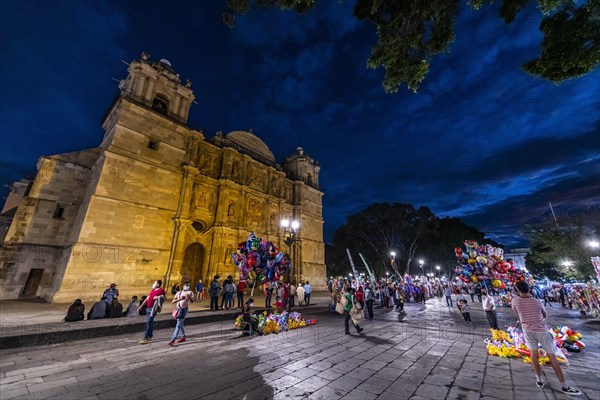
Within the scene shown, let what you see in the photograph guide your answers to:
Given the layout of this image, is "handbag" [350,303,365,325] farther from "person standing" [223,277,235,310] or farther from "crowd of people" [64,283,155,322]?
"crowd of people" [64,283,155,322]

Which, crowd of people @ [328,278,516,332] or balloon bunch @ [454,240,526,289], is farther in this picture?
balloon bunch @ [454,240,526,289]

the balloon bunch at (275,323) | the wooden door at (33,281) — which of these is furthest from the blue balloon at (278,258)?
the wooden door at (33,281)

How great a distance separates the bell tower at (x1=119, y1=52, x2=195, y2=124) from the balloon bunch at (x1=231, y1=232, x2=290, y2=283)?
568 inches

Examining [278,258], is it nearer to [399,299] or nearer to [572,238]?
[399,299]

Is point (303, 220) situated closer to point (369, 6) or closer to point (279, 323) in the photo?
point (279, 323)

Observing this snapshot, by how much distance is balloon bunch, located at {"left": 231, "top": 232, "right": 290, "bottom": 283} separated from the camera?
959 centimetres

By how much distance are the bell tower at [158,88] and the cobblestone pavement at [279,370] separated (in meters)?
16.8

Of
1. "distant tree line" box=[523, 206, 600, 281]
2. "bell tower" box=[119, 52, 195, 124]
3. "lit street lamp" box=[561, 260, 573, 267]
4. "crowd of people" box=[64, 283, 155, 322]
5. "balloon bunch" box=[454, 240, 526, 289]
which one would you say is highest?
"bell tower" box=[119, 52, 195, 124]

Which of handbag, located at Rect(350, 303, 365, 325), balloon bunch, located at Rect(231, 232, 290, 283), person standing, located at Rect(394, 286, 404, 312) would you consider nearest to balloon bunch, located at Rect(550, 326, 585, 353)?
handbag, located at Rect(350, 303, 365, 325)

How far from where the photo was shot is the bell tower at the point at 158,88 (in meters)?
17.3

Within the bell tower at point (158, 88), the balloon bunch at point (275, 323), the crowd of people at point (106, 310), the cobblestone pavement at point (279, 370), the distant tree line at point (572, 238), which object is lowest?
the cobblestone pavement at point (279, 370)

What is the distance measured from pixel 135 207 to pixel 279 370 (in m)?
15.1

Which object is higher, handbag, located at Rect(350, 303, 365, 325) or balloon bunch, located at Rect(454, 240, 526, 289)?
balloon bunch, located at Rect(454, 240, 526, 289)

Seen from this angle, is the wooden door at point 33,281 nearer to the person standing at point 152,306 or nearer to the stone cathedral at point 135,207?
the stone cathedral at point 135,207
